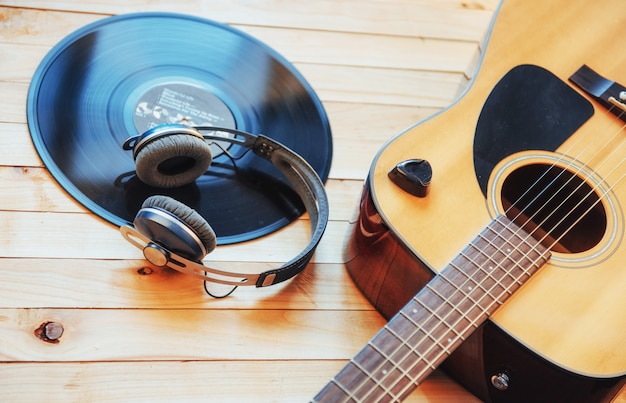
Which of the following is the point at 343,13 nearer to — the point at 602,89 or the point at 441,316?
the point at 602,89

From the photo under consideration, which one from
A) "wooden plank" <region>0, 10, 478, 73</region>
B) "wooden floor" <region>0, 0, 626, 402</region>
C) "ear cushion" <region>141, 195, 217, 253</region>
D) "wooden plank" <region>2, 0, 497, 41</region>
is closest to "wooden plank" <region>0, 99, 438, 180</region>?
"wooden floor" <region>0, 0, 626, 402</region>

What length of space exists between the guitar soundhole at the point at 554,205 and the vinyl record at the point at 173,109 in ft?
1.17

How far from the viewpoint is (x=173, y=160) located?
107cm

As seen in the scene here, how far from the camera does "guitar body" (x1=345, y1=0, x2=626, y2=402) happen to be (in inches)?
36.3

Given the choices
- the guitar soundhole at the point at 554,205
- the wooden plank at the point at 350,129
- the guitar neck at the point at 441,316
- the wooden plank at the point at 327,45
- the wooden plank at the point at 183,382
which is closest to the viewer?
the guitar neck at the point at 441,316

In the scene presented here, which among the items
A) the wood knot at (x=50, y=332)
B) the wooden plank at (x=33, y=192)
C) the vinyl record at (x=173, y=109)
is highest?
the vinyl record at (x=173, y=109)

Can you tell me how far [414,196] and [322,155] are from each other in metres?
0.31

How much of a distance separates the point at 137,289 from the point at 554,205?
0.69m

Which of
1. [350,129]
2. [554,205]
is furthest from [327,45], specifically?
[554,205]

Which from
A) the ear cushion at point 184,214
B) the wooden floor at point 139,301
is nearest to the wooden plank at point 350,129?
the wooden floor at point 139,301

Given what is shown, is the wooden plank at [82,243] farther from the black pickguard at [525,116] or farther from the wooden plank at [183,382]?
the black pickguard at [525,116]

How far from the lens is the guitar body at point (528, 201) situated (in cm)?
92

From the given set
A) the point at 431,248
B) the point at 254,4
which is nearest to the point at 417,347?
the point at 431,248

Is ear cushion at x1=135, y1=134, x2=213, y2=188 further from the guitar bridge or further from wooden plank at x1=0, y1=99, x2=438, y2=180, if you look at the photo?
the guitar bridge
